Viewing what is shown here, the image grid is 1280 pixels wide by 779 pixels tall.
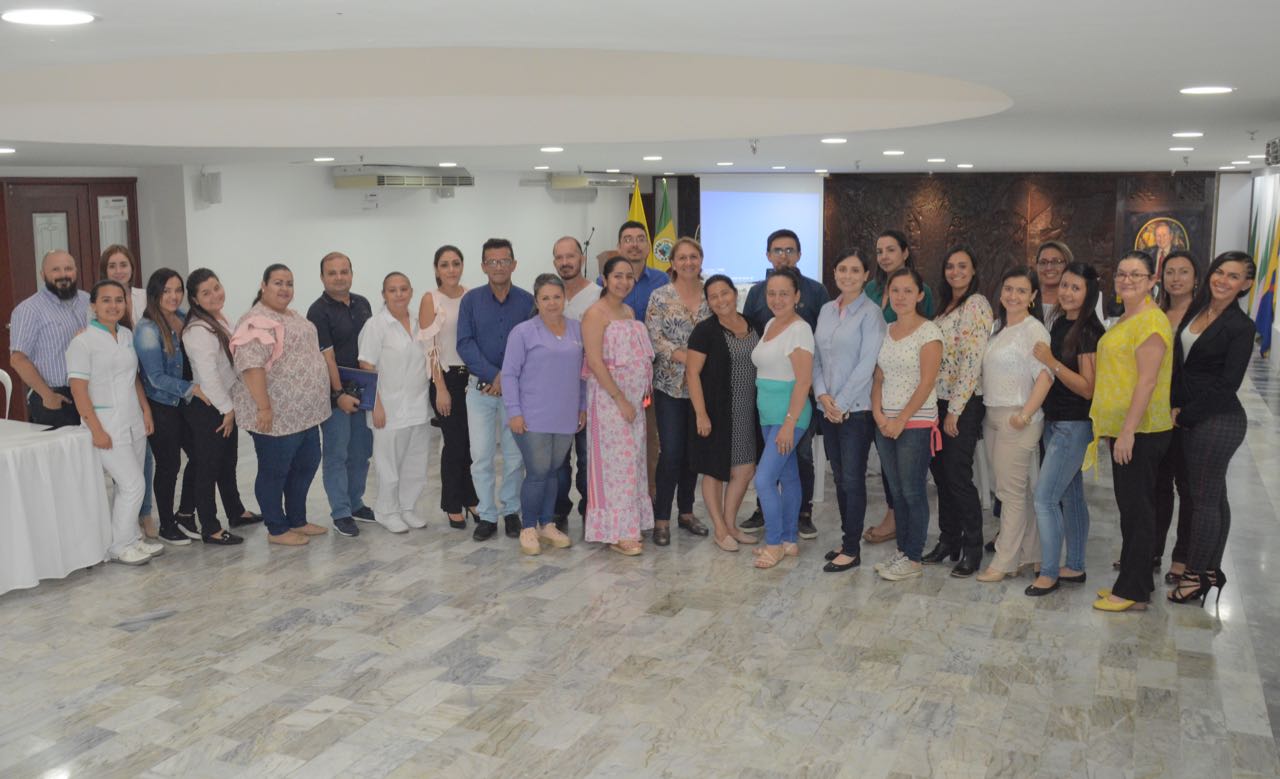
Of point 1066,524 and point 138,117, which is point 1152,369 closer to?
point 1066,524

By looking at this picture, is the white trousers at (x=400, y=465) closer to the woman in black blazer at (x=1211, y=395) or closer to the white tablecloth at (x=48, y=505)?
the white tablecloth at (x=48, y=505)

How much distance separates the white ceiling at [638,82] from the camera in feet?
9.79

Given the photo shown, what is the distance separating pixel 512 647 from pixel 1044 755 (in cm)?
204

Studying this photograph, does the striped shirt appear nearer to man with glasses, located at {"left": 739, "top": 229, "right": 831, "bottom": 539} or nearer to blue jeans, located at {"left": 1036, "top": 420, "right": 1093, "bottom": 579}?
man with glasses, located at {"left": 739, "top": 229, "right": 831, "bottom": 539}

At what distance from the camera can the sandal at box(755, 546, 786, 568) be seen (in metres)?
5.48

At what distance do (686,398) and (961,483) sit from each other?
55.5 inches

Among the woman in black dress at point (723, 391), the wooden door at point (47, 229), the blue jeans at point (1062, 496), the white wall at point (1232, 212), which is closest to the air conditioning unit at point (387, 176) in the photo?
the wooden door at point (47, 229)

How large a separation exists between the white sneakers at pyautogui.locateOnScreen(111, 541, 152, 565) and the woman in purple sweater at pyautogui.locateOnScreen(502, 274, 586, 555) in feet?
6.37

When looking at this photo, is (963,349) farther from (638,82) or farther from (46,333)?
(46,333)

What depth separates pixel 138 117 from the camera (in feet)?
23.9

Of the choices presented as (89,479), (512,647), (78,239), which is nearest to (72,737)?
(512,647)

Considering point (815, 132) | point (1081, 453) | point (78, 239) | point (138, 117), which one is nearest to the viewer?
point (1081, 453)

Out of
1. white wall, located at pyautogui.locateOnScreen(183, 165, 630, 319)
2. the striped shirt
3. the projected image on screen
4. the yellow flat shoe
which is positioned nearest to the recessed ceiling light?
the striped shirt

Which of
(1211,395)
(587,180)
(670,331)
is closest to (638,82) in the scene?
(670,331)
